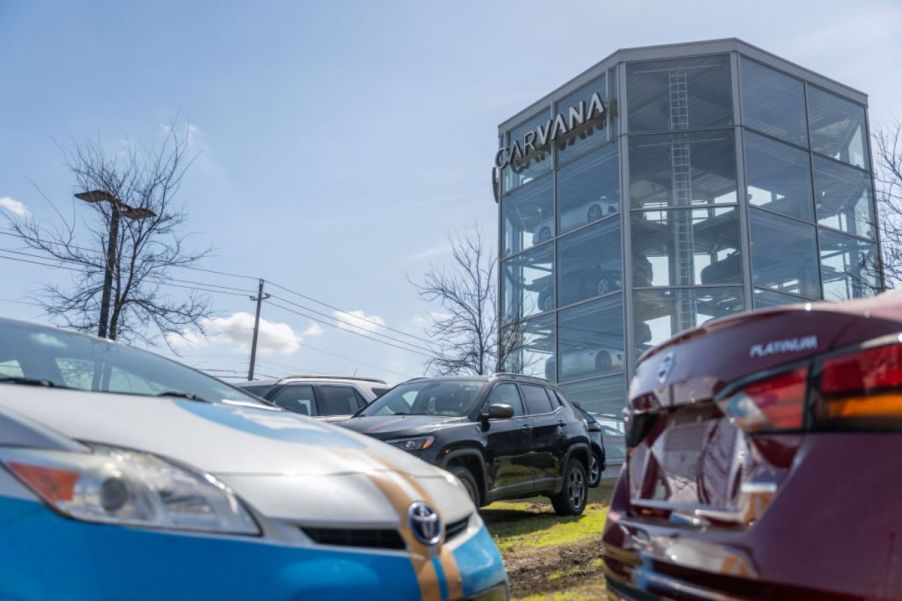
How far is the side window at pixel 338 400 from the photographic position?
35.1 feet

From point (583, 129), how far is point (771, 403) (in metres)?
19.5

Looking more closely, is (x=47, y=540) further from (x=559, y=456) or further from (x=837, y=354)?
(x=559, y=456)

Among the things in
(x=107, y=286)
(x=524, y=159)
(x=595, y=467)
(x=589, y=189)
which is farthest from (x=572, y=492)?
(x=524, y=159)

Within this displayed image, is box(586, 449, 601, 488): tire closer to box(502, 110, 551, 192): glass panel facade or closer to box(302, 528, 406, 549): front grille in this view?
box(302, 528, 406, 549): front grille

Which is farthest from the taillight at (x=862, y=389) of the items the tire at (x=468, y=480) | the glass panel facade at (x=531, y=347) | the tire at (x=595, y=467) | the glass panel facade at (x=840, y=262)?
the glass panel facade at (x=840, y=262)

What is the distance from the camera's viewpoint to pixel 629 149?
63.1 feet

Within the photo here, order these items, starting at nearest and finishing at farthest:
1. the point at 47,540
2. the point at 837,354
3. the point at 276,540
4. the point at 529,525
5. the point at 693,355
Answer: the point at 837,354, the point at 47,540, the point at 276,540, the point at 693,355, the point at 529,525

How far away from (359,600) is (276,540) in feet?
0.89

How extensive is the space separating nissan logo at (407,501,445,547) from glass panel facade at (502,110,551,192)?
1969 cm

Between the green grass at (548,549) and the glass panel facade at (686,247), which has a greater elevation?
the glass panel facade at (686,247)

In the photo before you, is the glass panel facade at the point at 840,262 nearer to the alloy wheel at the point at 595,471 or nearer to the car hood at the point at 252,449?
the alloy wheel at the point at 595,471

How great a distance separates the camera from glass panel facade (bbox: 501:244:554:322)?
20719mm

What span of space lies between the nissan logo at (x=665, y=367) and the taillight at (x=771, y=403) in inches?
13.7

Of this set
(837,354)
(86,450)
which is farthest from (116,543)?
(837,354)
